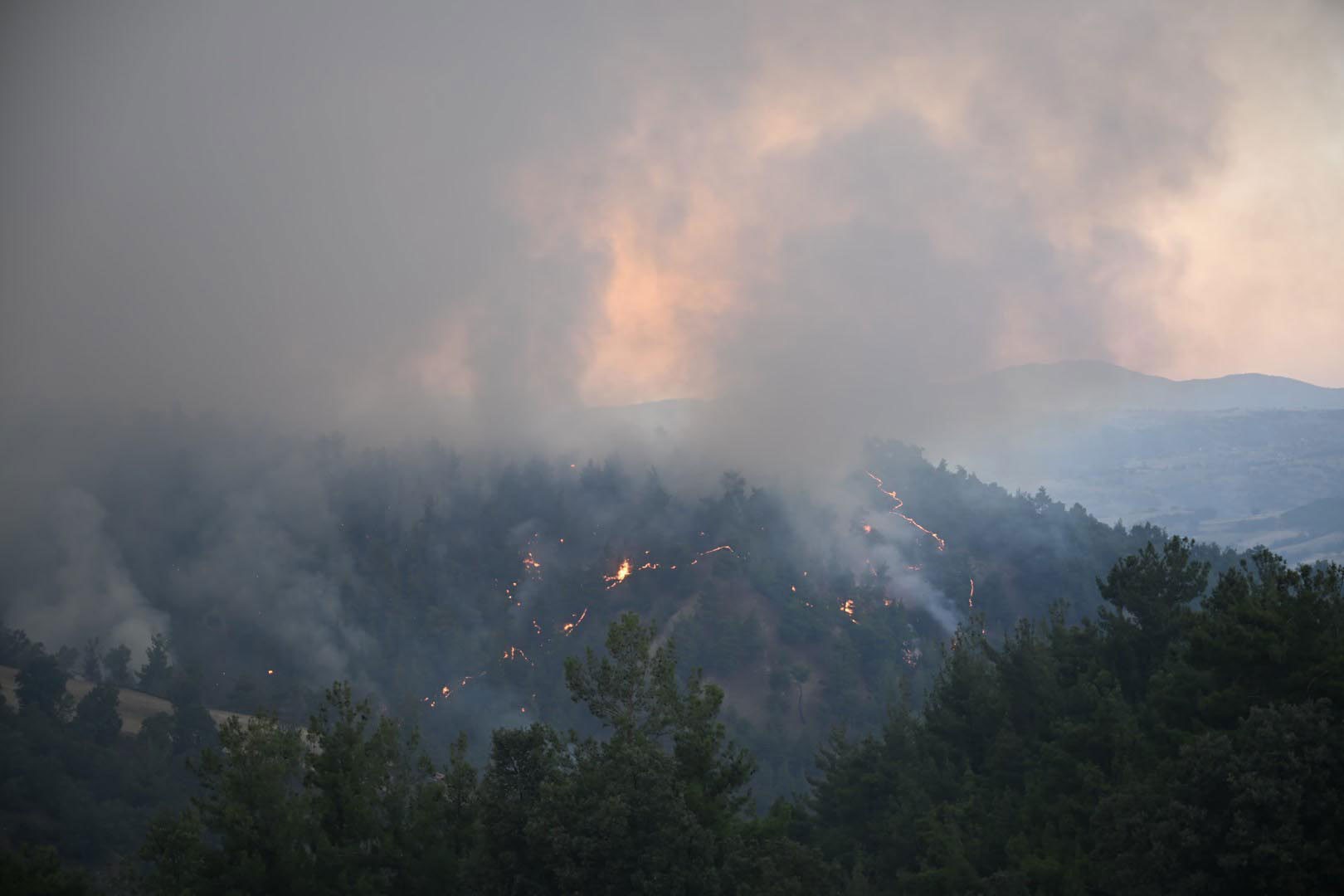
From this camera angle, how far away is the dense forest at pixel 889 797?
27.2m

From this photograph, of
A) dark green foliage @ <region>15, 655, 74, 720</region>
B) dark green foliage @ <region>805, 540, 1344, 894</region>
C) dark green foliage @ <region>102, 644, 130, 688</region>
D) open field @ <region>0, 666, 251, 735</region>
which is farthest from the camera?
dark green foliage @ <region>102, 644, 130, 688</region>

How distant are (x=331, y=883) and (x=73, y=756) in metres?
82.1

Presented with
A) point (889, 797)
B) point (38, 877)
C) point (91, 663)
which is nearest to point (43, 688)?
point (91, 663)

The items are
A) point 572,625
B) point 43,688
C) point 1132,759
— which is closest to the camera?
point 1132,759

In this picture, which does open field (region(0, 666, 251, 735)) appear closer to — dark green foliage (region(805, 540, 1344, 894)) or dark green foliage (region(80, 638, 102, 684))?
dark green foliage (region(80, 638, 102, 684))

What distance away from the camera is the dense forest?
2725 centimetres

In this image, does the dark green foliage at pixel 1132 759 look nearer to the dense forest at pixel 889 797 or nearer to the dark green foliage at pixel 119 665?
the dense forest at pixel 889 797

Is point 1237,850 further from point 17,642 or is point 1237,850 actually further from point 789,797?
point 17,642

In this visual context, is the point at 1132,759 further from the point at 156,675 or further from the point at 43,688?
the point at 156,675

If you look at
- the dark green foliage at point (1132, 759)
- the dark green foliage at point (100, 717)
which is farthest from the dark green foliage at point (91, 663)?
the dark green foliage at point (1132, 759)

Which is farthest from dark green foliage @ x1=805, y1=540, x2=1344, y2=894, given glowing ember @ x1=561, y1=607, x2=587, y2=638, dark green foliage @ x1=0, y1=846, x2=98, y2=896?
glowing ember @ x1=561, y1=607, x2=587, y2=638

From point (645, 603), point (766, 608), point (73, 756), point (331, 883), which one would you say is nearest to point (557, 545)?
point (645, 603)

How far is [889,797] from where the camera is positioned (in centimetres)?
5206

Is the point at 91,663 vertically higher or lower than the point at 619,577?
lower
